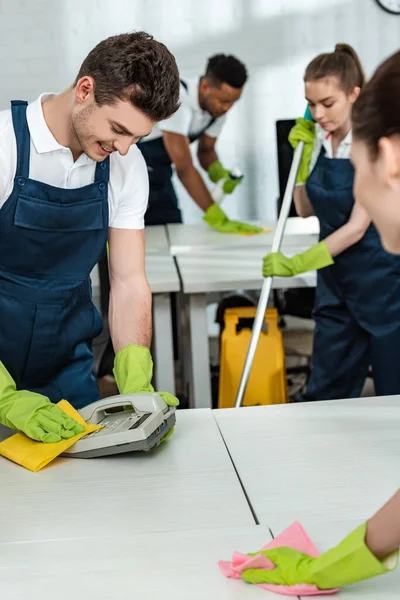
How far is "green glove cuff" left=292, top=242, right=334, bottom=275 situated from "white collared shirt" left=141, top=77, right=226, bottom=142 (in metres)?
1.57

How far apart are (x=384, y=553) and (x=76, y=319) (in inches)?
44.0

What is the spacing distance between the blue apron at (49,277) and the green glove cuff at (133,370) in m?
0.16

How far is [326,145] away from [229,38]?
9.66 ft

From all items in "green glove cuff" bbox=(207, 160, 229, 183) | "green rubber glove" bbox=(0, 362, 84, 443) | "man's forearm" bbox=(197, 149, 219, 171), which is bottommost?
"green rubber glove" bbox=(0, 362, 84, 443)

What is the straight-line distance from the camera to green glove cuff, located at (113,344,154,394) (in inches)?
73.2

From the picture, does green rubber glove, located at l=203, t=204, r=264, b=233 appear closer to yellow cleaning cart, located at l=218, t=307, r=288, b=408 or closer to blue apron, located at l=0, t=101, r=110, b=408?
yellow cleaning cart, located at l=218, t=307, r=288, b=408

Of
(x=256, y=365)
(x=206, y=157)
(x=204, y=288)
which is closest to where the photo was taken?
(x=204, y=288)

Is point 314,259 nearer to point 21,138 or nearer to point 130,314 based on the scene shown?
point 130,314

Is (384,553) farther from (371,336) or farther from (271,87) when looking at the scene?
(271,87)

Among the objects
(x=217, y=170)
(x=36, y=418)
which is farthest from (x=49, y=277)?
(x=217, y=170)

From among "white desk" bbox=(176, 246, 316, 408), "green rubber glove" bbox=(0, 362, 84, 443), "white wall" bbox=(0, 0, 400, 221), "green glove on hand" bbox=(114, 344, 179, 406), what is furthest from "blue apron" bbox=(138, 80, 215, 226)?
"green rubber glove" bbox=(0, 362, 84, 443)

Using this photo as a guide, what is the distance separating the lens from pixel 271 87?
5.62 m

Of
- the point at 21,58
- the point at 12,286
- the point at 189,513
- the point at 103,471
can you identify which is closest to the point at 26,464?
the point at 103,471

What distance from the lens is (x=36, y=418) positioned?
1.64m
